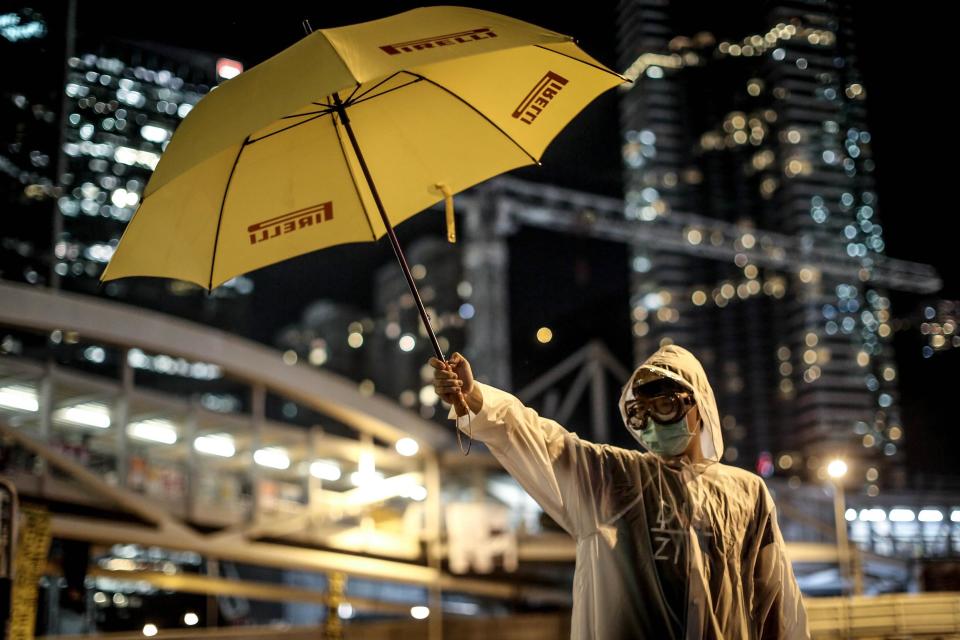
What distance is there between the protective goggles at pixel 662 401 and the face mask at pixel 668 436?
2cm

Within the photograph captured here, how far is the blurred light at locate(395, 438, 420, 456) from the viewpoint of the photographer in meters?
24.6

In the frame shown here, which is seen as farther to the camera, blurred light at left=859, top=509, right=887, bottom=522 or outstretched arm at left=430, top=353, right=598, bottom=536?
blurred light at left=859, top=509, right=887, bottom=522

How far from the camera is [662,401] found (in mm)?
3299

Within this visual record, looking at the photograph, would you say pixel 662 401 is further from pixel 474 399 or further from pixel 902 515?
pixel 902 515

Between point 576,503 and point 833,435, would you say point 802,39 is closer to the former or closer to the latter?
point 576,503

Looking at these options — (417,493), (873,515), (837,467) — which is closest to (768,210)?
(873,515)

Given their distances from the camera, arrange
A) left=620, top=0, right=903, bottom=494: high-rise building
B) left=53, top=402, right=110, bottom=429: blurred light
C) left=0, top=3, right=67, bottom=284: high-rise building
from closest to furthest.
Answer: left=620, top=0, right=903, bottom=494: high-rise building, left=0, top=3, right=67, bottom=284: high-rise building, left=53, top=402, right=110, bottom=429: blurred light

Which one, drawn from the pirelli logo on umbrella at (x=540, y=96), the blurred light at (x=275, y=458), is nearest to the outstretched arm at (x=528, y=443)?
the pirelli logo on umbrella at (x=540, y=96)

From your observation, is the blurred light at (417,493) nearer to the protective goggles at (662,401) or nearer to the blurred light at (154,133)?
the blurred light at (154,133)

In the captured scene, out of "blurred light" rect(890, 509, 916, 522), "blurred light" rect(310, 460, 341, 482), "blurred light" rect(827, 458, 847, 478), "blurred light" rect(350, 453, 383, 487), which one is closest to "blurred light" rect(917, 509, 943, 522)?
"blurred light" rect(890, 509, 916, 522)

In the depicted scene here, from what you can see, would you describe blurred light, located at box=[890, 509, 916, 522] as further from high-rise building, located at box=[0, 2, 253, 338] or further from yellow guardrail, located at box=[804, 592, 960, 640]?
yellow guardrail, located at box=[804, 592, 960, 640]

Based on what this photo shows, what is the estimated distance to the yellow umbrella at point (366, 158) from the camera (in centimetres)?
371

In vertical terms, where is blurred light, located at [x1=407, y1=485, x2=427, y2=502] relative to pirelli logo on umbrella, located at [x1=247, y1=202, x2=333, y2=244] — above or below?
above

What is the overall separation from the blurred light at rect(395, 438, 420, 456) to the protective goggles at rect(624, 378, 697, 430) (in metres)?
21.5
